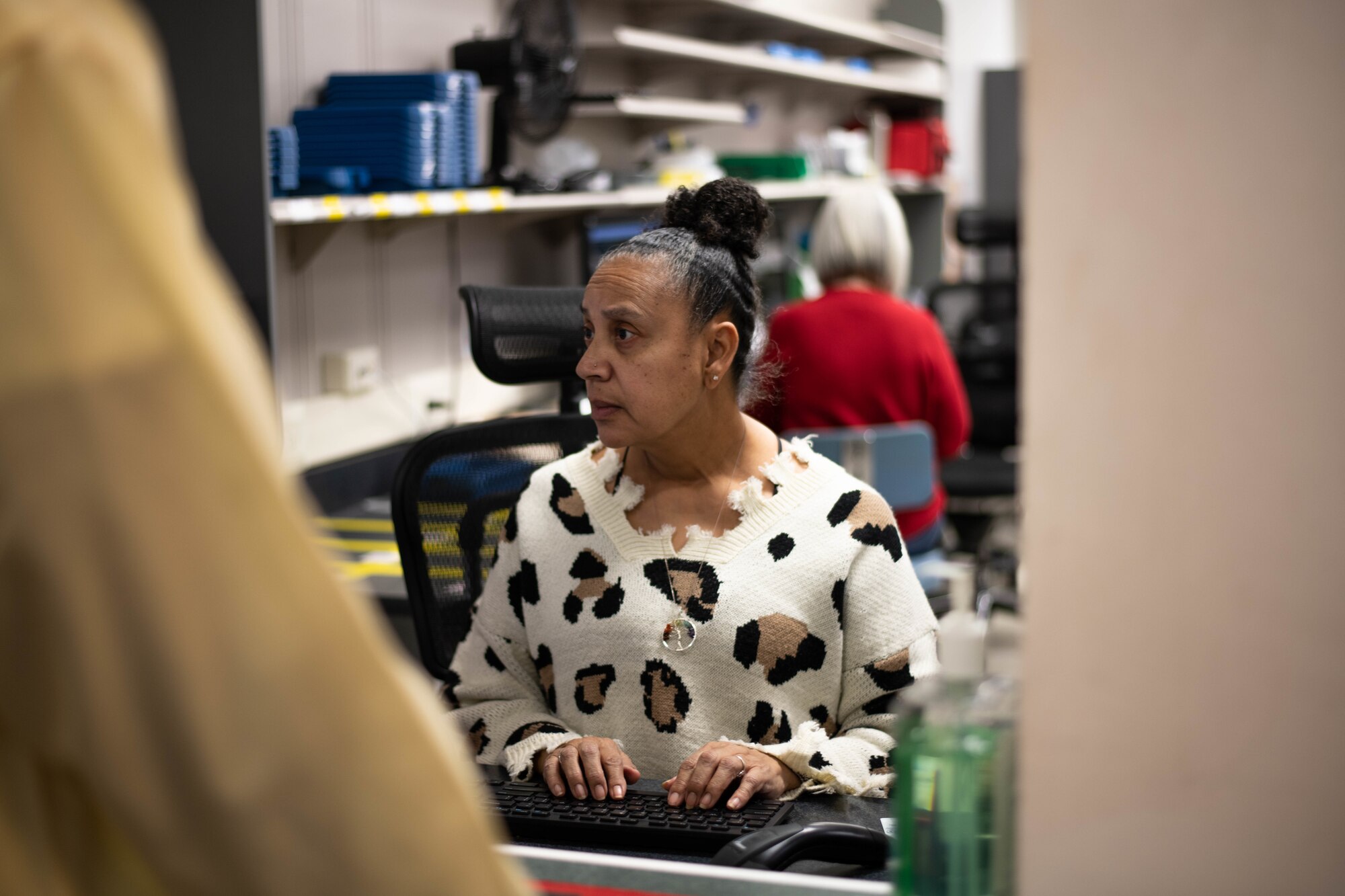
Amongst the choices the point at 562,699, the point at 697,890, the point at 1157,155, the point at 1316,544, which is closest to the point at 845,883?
the point at 697,890

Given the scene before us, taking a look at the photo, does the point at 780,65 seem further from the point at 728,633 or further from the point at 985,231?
the point at 728,633

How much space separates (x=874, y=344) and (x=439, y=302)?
50.3 inches

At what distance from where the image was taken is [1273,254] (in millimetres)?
648

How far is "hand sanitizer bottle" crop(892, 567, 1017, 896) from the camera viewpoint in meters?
0.74

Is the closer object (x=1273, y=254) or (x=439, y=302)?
(x=1273, y=254)

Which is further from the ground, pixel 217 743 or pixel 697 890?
pixel 217 743

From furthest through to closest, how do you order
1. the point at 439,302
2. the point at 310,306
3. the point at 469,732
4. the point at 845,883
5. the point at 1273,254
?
the point at 439,302
the point at 310,306
the point at 469,732
the point at 845,883
the point at 1273,254

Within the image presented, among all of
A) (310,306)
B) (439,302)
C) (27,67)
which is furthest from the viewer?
(439,302)

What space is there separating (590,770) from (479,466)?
0.78m

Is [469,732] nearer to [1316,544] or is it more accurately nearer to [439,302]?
[1316,544]

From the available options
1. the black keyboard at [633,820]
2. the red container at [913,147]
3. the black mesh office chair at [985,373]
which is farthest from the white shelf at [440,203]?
the red container at [913,147]

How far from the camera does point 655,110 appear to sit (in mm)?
4062

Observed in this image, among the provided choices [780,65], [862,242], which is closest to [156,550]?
[862,242]

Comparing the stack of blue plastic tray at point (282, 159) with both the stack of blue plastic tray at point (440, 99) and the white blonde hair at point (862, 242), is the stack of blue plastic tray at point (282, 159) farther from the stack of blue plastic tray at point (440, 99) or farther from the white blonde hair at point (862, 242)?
the white blonde hair at point (862, 242)
